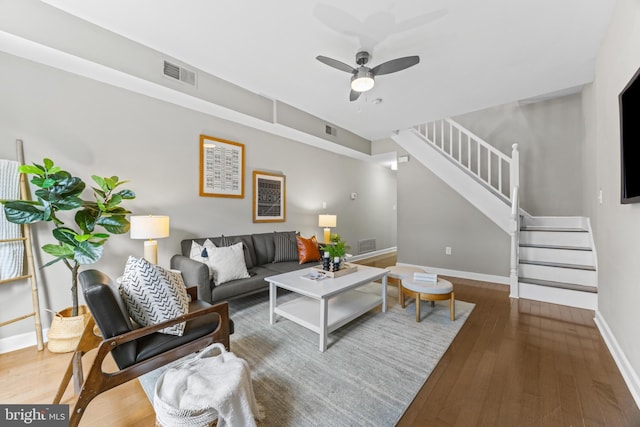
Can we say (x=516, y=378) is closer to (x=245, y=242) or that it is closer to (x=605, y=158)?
(x=605, y=158)

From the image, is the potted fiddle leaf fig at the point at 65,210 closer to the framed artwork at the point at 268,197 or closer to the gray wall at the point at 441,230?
the framed artwork at the point at 268,197

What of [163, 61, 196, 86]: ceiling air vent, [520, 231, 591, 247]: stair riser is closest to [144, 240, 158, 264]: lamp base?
[163, 61, 196, 86]: ceiling air vent

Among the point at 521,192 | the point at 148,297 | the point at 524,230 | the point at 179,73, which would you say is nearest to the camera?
the point at 148,297

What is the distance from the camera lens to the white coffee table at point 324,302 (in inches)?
81.2

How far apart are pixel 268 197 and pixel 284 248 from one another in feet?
3.01

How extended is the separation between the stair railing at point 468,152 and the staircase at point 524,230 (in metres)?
0.02

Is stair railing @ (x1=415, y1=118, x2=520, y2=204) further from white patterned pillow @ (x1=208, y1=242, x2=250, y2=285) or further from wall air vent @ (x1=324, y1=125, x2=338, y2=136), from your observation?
white patterned pillow @ (x1=208, y1=242, x2=250, y2=285)

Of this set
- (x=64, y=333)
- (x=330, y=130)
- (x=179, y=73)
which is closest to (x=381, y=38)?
(x=179, y=73)

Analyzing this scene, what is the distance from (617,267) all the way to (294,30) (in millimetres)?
3382

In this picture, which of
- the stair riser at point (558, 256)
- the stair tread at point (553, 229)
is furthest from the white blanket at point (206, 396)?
the stair tread at point (553, 229)

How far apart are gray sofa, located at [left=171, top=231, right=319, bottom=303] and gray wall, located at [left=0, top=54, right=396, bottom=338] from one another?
0.31 metres

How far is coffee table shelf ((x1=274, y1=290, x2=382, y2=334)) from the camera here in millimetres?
2150

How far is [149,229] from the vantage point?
240cm

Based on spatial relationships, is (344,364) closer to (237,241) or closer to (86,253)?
(237,241)
